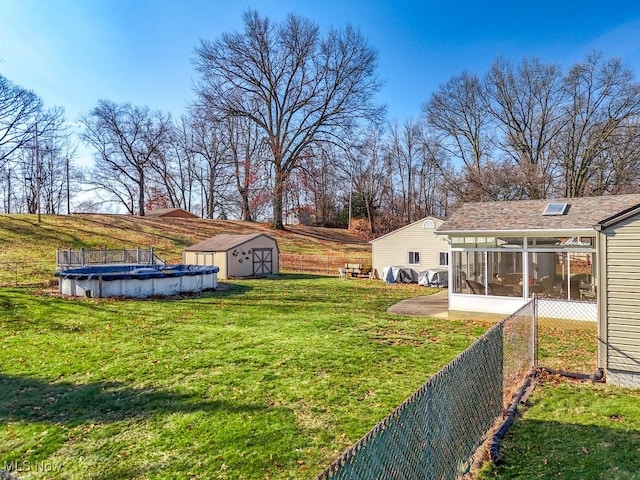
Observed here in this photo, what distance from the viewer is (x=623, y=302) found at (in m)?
6.18

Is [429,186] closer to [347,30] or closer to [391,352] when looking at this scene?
[347,30]

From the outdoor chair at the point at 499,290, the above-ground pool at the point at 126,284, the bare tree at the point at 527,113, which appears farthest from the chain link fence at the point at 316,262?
the outdoor chair at the point at 499,290

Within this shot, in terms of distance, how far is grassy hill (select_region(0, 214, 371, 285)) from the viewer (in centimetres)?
2362

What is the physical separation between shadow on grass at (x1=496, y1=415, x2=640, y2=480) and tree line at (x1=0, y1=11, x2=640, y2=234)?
83.3 ft

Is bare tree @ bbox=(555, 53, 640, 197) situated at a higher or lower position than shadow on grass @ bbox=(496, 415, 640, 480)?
higher

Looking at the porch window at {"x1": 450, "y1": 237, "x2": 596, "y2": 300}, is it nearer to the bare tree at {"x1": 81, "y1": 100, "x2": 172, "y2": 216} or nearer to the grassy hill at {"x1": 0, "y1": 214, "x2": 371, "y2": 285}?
the grassy hill at {"x1": 0, "y1": 214, "x2": 371, "y2": 285}

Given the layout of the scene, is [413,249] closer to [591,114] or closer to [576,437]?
[576,437]

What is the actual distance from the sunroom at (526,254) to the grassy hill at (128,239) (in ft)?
48.6

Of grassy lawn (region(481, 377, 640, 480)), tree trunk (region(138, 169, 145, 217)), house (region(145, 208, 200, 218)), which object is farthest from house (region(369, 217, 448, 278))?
house (region(145, 208, 200, 218))

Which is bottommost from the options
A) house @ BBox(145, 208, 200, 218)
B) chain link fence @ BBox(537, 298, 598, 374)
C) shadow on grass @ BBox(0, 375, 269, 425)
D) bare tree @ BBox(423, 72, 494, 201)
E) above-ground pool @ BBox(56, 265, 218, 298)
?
shadow on grass @ BBox(0, 375, 269, 425)

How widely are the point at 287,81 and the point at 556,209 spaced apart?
28524 millimetres

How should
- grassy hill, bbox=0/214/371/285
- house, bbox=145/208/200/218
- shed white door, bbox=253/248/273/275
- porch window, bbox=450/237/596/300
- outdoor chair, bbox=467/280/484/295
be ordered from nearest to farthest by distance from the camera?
porch window, bbox=450/237/596/300 < outdoor chair, bbox=467/280/484/295 < grassy hill, bbox=0/214/371/285 < shed white door, bbox=253/248/273/275 < house, bbox=145/208/200/218

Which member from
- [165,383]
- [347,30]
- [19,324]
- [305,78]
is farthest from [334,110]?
[165,383]

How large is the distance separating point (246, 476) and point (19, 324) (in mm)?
10200
